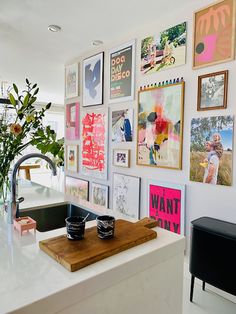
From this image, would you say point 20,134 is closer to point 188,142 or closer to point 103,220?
point 103,220

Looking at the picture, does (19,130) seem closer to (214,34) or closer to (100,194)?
(214,34)

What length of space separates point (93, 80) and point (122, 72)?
590mm

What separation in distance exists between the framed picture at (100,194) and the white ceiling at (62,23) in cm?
189

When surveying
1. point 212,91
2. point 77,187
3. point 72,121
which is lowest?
point 77,187

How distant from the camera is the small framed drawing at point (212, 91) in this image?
2.04 meters

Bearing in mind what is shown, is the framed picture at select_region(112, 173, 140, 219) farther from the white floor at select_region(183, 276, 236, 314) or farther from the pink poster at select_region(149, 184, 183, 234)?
the white floor at select_region(183, 276, 236, 314)

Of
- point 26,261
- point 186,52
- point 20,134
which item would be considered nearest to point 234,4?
point 186,52

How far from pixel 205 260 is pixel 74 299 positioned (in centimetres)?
146

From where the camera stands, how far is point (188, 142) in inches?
91.0

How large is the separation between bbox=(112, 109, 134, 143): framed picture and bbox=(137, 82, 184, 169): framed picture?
15 cm

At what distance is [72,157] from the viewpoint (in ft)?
12.8

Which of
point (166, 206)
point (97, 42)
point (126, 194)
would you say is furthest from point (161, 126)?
point (97, 42)

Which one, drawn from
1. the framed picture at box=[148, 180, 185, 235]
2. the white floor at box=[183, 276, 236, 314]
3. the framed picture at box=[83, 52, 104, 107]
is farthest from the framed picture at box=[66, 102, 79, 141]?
the white floor at box=[183, 276, 236, 314]

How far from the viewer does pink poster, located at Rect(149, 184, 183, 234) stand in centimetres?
242
